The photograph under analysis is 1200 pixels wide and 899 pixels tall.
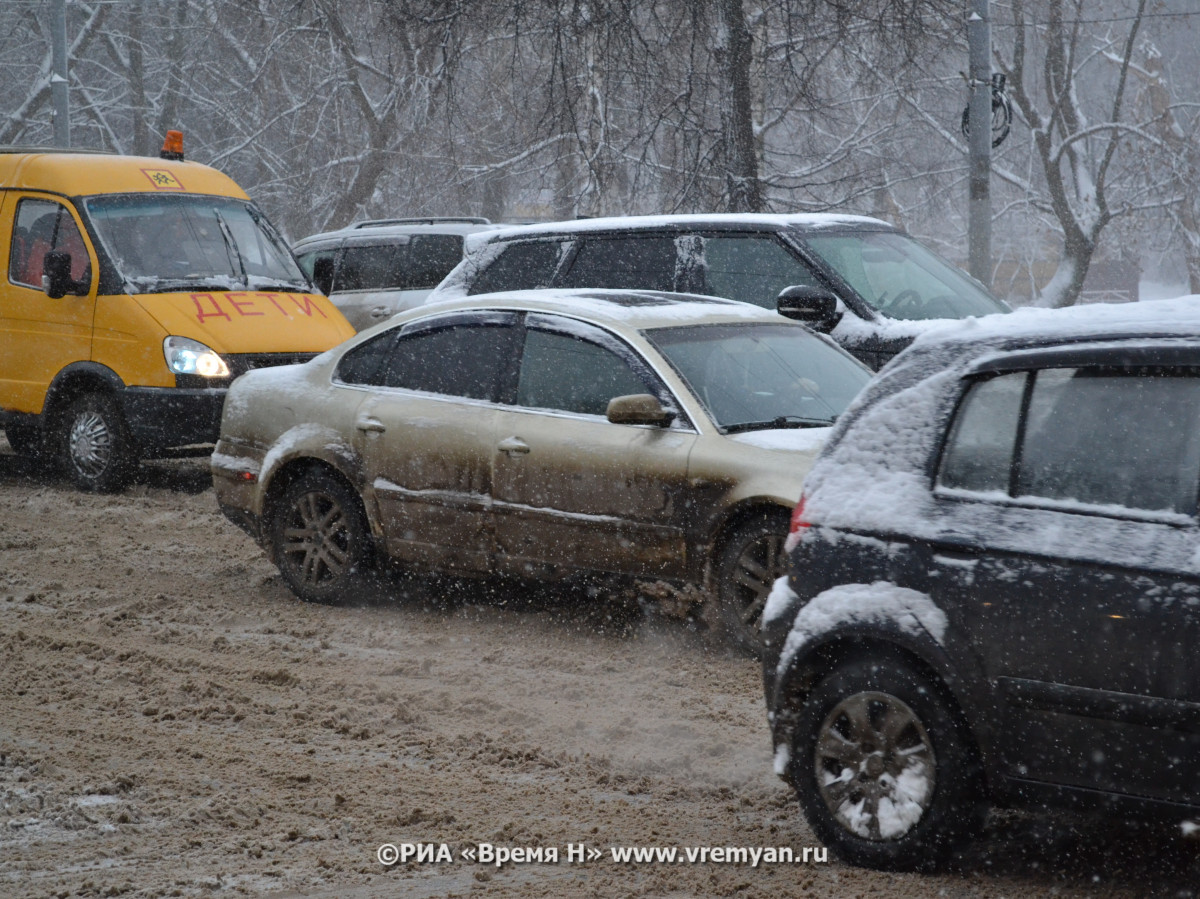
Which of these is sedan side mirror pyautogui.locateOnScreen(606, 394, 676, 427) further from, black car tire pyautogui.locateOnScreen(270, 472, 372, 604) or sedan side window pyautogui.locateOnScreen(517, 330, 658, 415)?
black car tire pyautogui.locateOnScreen(270, 472, 372, 604)

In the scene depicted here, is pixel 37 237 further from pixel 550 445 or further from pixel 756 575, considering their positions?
pixel 756 575

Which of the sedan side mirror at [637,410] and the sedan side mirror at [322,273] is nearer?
the sedan side mirror at [637,410]

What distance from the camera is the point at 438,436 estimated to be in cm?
749

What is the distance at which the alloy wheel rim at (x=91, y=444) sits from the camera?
11.7 m

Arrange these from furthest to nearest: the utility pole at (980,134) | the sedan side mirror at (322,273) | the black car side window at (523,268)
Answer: the utility pole at (980,134), the sedan side mirror at (322,273), the black car side window at (523,268)

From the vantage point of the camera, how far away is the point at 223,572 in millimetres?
8922

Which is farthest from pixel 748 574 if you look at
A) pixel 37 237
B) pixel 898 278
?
pixel 37 237

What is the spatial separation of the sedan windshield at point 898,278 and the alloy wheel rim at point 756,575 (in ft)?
11.4

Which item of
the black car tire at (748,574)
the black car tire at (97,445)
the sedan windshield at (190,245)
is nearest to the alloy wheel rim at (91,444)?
the black car tire at (97,445)

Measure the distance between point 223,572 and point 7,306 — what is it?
445cm

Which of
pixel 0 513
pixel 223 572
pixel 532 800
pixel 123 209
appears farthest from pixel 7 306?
pixel 532 800

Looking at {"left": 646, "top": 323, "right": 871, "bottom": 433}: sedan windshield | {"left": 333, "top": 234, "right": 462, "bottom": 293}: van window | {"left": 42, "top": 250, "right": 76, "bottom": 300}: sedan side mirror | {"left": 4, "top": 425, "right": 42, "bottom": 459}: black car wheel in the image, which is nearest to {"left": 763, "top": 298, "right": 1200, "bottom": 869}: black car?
{"left": 646, "top": 323, "right": 871, "bottom": 433}: sedan windshield

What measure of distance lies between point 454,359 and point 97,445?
506 cm

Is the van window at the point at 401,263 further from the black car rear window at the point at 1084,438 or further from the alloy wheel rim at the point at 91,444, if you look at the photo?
the black car rear window at the point at 1084,438
